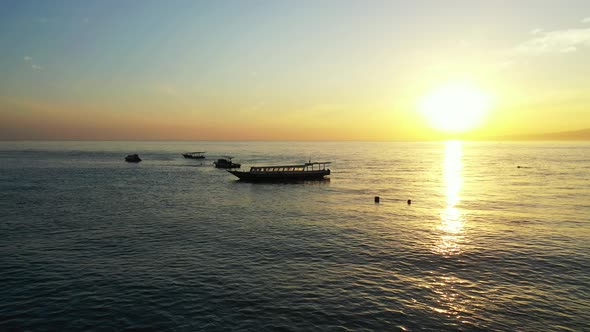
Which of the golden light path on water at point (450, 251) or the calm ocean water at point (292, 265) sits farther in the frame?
the golden light path on water at point (450, 251)

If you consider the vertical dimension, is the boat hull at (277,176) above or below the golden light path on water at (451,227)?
above

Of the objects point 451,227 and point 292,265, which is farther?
point 451,227

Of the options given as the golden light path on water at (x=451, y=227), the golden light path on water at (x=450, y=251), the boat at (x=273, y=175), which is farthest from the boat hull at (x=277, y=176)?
the golden light path on water at (x=450, y=251)

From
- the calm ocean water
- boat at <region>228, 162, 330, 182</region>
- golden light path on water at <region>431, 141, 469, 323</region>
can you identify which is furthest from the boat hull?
golden light path on water at <region>431, 141, 469, 323</region>

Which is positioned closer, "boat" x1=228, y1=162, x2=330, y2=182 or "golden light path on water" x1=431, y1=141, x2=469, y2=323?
"golden light path on water" x1=431, y1=141, x2=469, y2=323

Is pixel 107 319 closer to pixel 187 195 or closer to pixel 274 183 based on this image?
pixel 187 195

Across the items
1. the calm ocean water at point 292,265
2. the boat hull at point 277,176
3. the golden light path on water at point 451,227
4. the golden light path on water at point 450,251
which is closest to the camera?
the calm ocean water at point 292,265

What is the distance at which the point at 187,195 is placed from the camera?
7006cm

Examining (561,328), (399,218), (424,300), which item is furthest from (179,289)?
(399,218)

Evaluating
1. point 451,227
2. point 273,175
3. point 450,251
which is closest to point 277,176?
point 273,175

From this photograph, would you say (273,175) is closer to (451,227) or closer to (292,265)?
(451,227)

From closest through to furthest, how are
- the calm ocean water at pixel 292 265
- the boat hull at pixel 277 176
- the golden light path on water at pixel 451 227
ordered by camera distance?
the calm ocean water at pixel 292 265
the golden light path on water at pixel 451 227
the boat hull at pixel 277 176

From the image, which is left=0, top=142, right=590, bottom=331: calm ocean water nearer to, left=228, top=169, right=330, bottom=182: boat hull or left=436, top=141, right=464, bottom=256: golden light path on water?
left=436, top=141, right=464, bottom=256: golden light path on water

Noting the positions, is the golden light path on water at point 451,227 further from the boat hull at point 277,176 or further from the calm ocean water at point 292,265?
the boat hull at point 277,176
